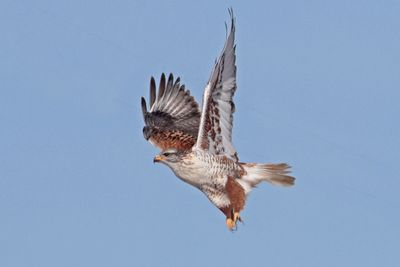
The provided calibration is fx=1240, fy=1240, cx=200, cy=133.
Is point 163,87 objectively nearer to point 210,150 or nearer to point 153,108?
point 153,108

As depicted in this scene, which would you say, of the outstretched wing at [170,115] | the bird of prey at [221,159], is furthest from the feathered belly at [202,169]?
the outstretched wing at [170,115]

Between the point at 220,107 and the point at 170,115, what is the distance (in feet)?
11.1

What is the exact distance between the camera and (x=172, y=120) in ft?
87.4

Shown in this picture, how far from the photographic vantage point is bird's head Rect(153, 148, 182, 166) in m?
23.7

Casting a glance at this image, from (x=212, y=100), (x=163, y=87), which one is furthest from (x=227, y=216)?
(x=163, y=87)

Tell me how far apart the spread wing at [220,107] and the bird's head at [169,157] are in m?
0.43

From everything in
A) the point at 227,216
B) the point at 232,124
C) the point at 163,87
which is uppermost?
the point at 163,87

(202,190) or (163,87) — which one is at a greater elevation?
(163,87)

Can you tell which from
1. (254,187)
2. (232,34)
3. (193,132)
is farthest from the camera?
(193,132)

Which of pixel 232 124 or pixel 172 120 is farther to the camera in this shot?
pixel 172 120

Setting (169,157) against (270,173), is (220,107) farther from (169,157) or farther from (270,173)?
(270,173)

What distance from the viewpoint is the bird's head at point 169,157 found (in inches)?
933

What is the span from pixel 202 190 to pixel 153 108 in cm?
345

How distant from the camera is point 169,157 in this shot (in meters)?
23.8
